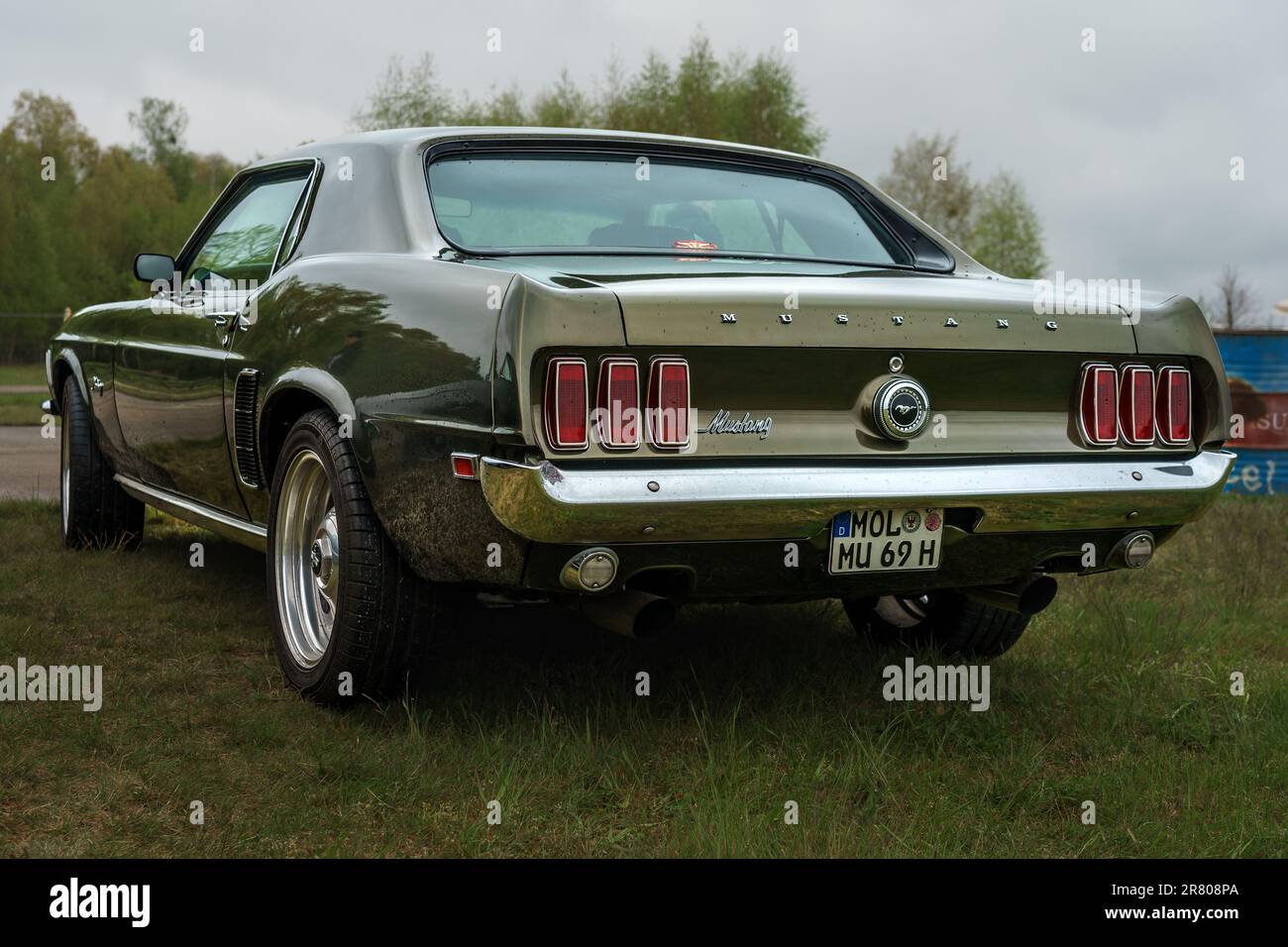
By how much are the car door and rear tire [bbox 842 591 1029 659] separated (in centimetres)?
214

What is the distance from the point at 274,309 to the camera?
4.12 m

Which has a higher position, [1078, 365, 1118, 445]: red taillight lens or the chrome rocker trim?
[1078, 365, 1118, 445]: red taillight lens

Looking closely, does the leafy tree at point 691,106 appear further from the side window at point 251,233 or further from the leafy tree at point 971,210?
the side window at point 251,233

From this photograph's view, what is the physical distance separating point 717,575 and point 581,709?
76 centimetres

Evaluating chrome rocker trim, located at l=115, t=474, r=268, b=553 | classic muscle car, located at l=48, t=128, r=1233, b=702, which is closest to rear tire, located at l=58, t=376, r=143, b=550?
chrome rocker trim, located at l=115, t=474, r=268, b=553

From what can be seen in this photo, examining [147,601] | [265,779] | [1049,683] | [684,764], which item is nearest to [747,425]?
[684,764]

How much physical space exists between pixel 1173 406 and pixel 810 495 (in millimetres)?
1161

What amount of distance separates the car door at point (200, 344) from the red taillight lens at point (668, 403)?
184 centimetres

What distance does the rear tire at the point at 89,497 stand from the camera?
6.06 m

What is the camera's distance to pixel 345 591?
3600 mm

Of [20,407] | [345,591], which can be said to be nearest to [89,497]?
[345,591]

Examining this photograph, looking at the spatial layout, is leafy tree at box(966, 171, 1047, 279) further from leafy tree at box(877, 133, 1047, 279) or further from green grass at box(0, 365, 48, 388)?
green grass at box(0, 365, 48, 388)

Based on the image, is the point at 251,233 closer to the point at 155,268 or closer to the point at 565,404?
the point at 155,268

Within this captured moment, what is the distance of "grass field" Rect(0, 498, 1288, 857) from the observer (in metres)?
3.07
